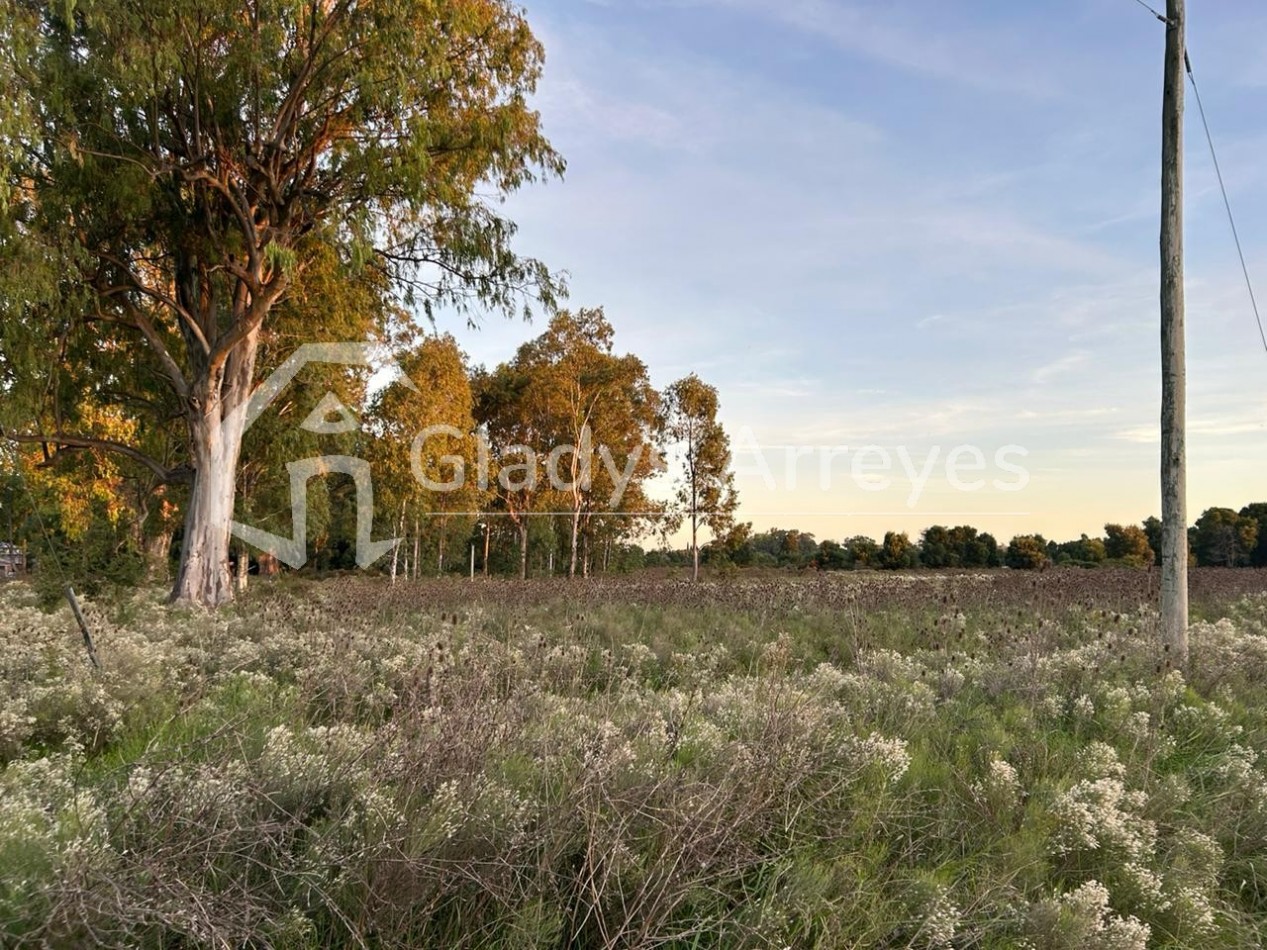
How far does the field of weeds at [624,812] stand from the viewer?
2.44 metres

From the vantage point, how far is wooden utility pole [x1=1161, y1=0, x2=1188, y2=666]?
7754 millimetres

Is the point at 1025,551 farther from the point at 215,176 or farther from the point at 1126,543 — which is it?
the point at 215,176

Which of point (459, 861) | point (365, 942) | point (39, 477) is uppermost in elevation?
point (39, 477)

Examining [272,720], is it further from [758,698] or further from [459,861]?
[758,698]

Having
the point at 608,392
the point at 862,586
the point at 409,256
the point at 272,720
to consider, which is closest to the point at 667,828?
the point at 272,720

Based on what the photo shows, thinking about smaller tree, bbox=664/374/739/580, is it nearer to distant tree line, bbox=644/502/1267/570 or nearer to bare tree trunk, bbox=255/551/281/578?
distant tree line, bbox=644/502/1267/570

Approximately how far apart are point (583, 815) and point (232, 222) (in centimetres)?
1416

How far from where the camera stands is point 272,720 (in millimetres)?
4473

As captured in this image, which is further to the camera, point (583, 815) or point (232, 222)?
point (232, 222)

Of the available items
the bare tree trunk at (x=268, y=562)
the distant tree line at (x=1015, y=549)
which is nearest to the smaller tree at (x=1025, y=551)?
the distant tree line at (x=1015, y=549)

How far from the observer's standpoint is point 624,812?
Result: 2.92 m

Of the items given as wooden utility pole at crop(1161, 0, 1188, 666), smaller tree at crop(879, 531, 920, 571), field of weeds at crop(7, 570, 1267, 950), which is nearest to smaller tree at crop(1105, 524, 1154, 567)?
smaller tree at crop(879, 531, 920, 571)

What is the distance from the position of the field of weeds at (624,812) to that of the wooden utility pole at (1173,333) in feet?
7.37

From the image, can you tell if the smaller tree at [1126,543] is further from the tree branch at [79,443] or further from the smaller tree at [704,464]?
the tree branch at [79,443]
